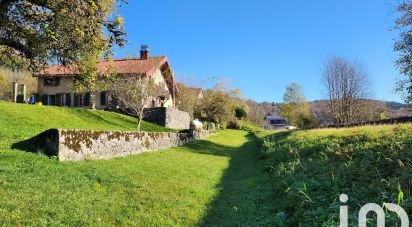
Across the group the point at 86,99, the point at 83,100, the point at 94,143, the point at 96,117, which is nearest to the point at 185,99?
the point at 86,99

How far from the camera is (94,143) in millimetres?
15375

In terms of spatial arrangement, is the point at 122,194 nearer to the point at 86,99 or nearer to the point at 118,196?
the point at 118,196

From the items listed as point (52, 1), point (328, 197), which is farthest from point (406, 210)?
point (52, 1)

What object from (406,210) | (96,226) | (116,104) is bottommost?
(96,226)

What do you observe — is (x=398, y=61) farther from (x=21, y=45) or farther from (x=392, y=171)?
(x=21, y=45)

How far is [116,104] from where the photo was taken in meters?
46.1

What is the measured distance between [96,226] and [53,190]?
7.85 feet

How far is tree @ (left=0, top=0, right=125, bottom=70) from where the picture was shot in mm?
10898

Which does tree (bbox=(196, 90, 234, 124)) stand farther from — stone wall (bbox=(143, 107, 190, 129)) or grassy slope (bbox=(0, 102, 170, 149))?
grassy slope (bbox=(0, 102, 170, 149))

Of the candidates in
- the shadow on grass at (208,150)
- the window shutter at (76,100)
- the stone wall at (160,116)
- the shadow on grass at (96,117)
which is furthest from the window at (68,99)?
the shadow on grass at (208,150)

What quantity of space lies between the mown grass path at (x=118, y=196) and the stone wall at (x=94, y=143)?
72 centimetres

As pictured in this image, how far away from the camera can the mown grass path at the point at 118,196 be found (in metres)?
7.59

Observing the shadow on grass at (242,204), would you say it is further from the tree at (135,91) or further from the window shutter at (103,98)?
the window shutter at (103,98)

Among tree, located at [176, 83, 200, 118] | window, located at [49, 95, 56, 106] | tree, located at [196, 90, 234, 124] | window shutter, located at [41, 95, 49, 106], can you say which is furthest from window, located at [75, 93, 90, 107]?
tree, located at [196, 90, 234, 124]
